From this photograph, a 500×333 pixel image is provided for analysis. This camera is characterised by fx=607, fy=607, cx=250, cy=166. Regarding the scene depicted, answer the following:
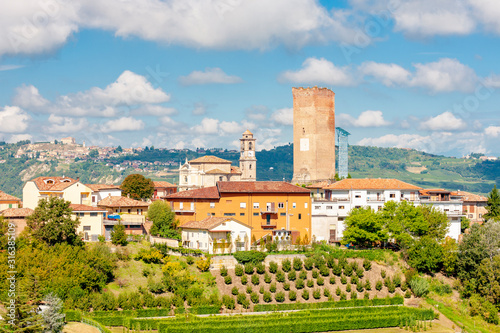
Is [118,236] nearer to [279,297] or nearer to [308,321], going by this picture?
[279,297]

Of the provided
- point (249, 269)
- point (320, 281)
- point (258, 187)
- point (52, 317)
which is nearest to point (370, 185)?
point (258, 187)

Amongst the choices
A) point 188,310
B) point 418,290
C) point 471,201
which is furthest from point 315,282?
point 471,201

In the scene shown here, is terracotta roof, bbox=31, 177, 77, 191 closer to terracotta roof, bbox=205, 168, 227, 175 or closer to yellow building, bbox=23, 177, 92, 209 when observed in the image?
yellow building, bbox=23, 177, 92, 209

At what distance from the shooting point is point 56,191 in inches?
2785

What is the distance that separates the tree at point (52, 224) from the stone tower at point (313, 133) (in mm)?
38559

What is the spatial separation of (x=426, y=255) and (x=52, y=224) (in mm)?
36417

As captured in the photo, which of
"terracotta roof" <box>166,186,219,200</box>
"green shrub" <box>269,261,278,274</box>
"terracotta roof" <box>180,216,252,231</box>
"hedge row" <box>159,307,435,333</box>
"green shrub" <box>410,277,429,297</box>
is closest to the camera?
"hedge row" <box>159,307,435,333</box>

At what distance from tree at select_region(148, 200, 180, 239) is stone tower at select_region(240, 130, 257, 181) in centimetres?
4168

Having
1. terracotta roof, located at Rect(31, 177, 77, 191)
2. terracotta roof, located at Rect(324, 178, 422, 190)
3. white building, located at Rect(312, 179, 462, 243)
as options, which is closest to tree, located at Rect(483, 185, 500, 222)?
white building, located at Rect(312, 179, 462, 243)

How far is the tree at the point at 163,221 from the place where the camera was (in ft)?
206

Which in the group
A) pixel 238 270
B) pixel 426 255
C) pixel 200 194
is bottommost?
pixel 238 270

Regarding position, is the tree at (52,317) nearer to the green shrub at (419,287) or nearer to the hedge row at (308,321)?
the hedge row at (308,321)

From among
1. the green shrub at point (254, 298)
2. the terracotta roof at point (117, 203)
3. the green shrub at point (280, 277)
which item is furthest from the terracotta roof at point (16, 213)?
the green shrub at point (280, 277)

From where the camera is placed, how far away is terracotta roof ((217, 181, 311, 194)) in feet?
218
